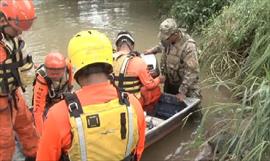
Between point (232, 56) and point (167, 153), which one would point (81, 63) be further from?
point (232, 56)

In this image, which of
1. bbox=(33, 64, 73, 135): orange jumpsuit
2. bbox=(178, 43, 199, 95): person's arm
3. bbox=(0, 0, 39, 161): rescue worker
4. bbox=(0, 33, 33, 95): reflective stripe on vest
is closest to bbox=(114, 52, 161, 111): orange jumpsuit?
bbox=(178, 43, 199, 95): person's arm

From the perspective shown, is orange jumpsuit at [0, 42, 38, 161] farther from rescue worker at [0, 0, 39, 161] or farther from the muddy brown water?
the muddy brown water

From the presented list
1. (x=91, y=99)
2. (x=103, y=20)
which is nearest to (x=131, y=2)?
(x=103, y=20)

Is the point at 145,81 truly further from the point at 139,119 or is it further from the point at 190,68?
the point at 139,119

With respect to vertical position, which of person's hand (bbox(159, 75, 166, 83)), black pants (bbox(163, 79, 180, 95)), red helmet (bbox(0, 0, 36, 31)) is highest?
red helmet (bbox(0, 0, 36, 31))

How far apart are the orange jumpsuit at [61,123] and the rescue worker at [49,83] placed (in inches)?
97.0

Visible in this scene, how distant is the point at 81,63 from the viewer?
8.79 feet

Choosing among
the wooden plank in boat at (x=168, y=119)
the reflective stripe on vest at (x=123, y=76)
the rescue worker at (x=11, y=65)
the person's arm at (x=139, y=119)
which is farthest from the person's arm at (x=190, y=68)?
the person's arm at (x=139, y=119)

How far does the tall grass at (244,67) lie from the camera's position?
409 cm

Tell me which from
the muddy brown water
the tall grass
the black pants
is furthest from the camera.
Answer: the muddy brown water

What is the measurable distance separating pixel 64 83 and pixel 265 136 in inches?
100

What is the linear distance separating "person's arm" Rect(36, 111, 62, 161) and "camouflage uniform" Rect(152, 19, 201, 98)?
366 cm

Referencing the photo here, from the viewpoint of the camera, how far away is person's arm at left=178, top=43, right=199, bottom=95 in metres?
6.34

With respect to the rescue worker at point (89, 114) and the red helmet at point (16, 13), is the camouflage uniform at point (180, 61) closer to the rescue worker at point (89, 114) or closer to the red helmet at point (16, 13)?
the red helmet at point (16, 13)
